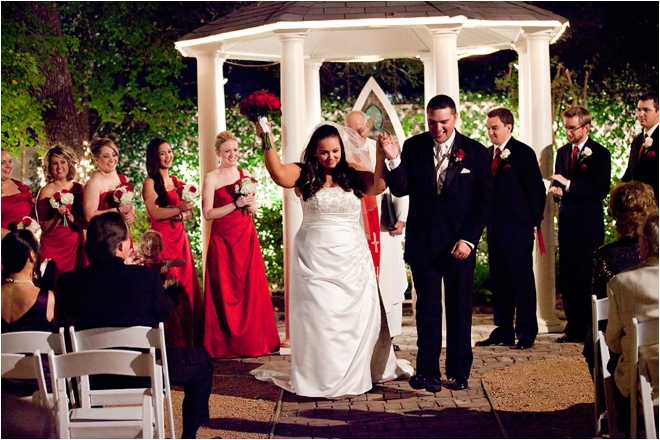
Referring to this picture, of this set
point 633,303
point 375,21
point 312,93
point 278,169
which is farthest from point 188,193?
point 633,303

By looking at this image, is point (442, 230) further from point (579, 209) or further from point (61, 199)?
point (61, 199)

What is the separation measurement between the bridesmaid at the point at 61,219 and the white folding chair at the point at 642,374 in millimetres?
4907

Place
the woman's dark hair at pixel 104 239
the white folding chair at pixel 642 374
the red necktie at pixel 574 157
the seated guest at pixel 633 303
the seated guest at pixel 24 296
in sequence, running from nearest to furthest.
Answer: the white folding chair at pixel 642 374 < the seated guest at pixel 633 303 < the seated guest at pixel 24 296 < the woman's dark hair at pixel 104 239 < the red necktie at pixel 574 157

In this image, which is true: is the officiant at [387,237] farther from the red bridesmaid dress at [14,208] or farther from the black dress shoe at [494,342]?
the red bridesmaid dress at [14,208]

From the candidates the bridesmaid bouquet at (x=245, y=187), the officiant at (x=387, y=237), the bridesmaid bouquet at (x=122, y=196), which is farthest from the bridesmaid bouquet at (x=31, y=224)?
the officiant at (x=387, y=237)

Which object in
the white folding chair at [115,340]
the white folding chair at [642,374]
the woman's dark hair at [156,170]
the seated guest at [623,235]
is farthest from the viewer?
the woman's dark hair at [156,170]

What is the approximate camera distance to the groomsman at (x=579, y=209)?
824 centimetres

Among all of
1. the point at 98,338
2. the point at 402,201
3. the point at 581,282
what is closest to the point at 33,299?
the point at 98,338

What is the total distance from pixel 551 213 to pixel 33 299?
5536 millimetres

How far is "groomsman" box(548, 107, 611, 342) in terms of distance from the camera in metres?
8.24

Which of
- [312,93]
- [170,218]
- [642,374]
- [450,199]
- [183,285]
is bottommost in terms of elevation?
[642,374]

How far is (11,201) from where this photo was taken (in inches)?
313

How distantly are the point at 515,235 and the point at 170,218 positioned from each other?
124 inches

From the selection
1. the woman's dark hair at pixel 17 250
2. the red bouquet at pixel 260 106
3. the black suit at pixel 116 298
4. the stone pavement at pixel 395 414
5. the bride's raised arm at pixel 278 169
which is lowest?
the stone pavement at pixel 395 414
